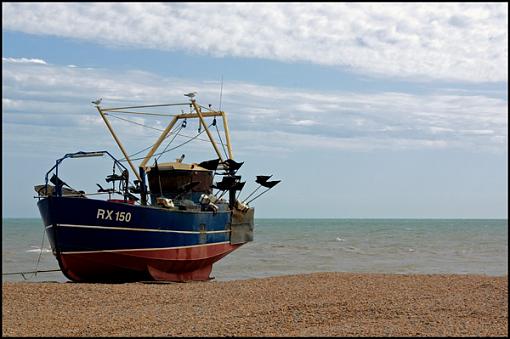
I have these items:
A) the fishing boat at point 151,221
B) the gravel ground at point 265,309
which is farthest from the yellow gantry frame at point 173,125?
the gravel ground at point 265,309

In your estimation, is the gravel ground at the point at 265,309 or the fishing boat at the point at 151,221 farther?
the fishing boat at the point at 151,221

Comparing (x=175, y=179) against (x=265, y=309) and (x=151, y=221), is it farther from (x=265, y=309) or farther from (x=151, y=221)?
(x=265, y=309)

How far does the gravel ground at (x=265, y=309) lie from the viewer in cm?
967

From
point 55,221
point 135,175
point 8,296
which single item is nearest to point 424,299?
point 8,296

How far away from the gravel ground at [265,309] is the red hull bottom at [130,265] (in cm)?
167

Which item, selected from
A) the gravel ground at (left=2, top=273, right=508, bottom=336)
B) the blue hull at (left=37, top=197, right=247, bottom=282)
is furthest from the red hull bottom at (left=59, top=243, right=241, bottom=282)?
the gravel ground at (left=2, top=273, right=508, bottom=336)

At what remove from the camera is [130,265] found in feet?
58.6

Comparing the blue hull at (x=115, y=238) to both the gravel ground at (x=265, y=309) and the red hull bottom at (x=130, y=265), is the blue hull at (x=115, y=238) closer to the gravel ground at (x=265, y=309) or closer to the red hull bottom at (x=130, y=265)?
the red hull bottom at (x=130, y=265)

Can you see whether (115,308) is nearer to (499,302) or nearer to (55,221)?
(55,221)

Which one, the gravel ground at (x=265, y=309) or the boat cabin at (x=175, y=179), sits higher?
the boat cabin at (x=175, y=179)

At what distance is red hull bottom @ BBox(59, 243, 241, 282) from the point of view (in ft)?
56.9

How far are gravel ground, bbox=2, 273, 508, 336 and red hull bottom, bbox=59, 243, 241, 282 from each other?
1.67 metres

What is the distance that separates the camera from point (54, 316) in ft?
37.3

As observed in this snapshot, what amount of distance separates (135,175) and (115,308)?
10.4 m
